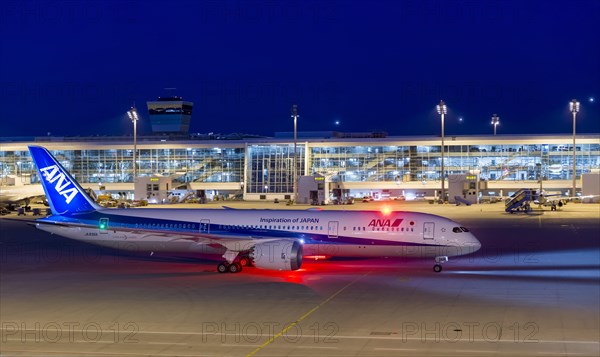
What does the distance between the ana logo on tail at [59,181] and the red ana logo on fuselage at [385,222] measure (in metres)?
17.2

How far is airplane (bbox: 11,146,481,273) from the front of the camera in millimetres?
38250

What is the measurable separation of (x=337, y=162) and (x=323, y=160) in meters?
2.73

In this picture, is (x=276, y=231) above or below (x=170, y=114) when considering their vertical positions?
below

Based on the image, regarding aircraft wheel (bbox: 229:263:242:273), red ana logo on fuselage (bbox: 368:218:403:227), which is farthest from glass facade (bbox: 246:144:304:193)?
aircraft wheel (bbox: 229:263:242:273)

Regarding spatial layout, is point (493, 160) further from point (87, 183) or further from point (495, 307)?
point (495, 307)

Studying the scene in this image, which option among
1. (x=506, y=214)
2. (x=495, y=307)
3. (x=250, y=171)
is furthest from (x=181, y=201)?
(x=495, y=307)

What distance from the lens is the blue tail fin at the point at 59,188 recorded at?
42031 mm

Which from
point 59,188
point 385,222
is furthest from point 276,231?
point 59,188

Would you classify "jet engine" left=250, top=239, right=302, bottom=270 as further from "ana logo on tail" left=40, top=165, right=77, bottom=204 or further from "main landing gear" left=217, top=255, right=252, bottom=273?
"ana logo on tail" left=40, top=165, right=77, bottom=204

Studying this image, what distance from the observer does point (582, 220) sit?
7638cm

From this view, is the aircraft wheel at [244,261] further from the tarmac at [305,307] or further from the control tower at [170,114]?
the control tower at [170,114]

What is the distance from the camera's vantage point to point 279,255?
3628 centimetres

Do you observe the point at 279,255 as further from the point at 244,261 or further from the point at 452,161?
the point at 452,161

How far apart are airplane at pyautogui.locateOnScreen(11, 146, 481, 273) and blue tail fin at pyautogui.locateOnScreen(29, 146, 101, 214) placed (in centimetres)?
6
